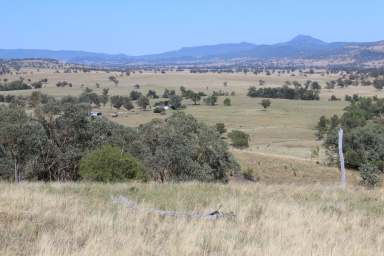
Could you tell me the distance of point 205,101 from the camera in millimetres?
148750

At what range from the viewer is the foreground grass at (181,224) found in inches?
Result: 286

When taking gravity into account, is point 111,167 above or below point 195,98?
above

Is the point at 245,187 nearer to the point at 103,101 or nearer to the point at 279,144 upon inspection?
the point at 279,144

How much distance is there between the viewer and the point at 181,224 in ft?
28.6

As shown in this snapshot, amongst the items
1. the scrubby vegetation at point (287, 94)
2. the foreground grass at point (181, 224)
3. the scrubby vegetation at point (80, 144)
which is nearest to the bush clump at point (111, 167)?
the scrubby vegetation at point (80, 144)

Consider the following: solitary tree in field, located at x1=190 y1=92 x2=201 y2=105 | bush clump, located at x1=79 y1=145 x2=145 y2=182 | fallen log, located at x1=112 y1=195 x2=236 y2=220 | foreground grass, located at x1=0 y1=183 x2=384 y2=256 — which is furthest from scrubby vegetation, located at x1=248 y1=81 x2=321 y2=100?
fallen log, located at x1=112 y1=195 x2=236 y2=220

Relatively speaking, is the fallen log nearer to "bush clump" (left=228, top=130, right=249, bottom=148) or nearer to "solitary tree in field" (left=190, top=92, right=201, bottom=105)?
"bush clump" (left=228, top=130, right=249, bottom=148)

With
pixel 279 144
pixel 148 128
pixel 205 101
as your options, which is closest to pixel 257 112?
pixel 205 101

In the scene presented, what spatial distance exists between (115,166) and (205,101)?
123 m

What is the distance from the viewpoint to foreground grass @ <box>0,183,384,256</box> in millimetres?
7262

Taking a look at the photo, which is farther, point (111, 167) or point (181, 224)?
point (111, 167)

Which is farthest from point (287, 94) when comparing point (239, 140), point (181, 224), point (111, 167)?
point (181, 224)

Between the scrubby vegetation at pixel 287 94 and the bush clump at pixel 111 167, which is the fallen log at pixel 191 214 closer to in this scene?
the bush clump at pixel 111 167

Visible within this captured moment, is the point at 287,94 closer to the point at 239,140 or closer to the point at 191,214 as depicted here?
the point at 239,140
